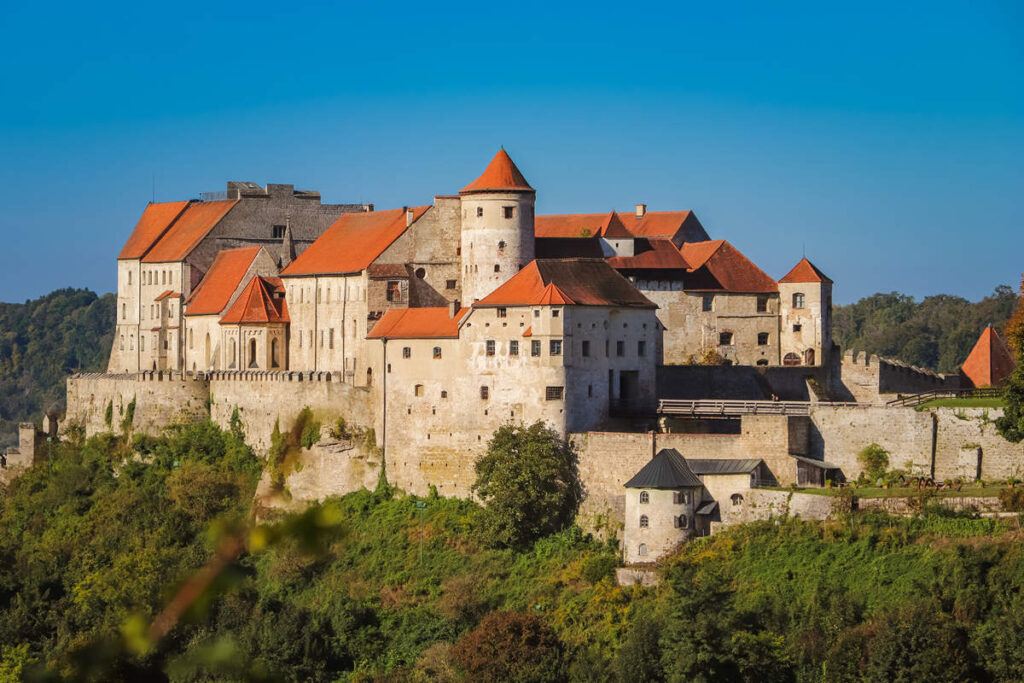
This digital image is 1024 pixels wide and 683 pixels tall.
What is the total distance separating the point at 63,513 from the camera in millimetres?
66875

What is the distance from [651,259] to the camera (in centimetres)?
6694

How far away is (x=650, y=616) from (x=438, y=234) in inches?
899

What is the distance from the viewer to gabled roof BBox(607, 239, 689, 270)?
217 feet

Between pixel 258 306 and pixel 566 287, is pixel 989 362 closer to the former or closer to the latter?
pixel 566 287

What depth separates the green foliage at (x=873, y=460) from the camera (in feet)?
164

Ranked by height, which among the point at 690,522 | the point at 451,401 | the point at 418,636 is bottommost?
the point at 418,636

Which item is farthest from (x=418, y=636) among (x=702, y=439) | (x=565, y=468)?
(x=702, y=439)

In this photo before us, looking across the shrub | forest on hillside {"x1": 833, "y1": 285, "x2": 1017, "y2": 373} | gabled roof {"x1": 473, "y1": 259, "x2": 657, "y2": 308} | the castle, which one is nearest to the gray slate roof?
the castle

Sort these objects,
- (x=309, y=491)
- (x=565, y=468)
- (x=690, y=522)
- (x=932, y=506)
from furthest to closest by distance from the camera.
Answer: (x=309, y=491) < (x=565, y=468) < (x=690, y=522) < (x=932, y=506)

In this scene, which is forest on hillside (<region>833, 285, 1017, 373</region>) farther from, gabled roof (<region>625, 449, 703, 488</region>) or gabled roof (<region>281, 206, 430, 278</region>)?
gabled roof (<region>625, 449, 703, 488</region>)

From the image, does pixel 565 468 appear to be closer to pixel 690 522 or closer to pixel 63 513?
pixel 690 522

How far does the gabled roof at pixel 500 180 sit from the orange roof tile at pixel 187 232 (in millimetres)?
22680

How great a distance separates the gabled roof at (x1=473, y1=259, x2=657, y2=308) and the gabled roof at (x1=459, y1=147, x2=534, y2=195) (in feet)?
11.6

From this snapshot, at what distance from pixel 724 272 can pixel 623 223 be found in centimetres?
556
